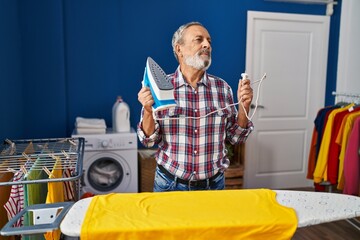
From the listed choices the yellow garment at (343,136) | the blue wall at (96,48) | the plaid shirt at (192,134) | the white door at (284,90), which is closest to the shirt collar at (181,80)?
the plaid shirt at (192,134)

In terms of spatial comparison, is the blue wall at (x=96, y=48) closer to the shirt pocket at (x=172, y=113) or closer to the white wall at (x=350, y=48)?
the white wall at (x=350, y=48)

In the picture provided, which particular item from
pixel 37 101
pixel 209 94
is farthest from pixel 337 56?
pixel 37 101

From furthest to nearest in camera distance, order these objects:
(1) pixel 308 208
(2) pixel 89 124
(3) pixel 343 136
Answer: (2) pixel 89 124 → (3) pixel 343 136 → (1) pixel 308 208

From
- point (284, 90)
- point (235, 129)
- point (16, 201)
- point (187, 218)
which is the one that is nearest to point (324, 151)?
point (284, 90)

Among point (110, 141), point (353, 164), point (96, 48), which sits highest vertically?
point (96, 48)

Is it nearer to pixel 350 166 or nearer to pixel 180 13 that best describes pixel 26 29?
pixel 180 13

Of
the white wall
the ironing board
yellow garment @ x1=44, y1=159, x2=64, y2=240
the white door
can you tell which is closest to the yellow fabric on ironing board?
the ironing board

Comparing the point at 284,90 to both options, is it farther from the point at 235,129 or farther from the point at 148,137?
the point at 148,137

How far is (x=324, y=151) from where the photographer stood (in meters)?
2.92

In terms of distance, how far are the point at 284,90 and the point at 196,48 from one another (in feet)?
8.42

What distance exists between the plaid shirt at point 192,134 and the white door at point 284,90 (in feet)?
7.35

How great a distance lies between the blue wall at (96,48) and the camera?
316 centimetres

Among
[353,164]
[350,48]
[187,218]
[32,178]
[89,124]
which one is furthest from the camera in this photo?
[350,48]

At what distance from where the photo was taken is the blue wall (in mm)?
3164
